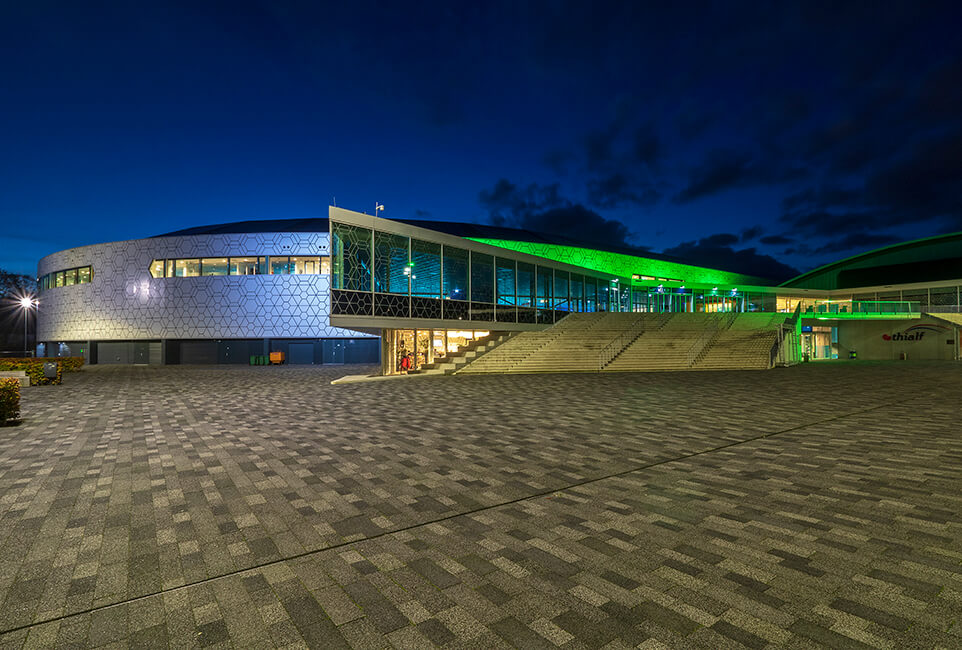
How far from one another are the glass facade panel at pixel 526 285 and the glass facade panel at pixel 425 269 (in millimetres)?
7591

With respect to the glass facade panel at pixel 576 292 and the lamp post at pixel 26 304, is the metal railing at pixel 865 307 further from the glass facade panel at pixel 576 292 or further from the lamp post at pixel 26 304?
the lamp post at pixel 26 304

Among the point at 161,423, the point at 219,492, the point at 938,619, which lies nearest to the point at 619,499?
the point at 938,619

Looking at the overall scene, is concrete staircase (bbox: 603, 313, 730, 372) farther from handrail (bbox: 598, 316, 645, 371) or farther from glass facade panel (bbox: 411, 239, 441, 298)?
glass facade panel (bbox: 411, 239, 441, 298)

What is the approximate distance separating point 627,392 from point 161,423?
44.7ft

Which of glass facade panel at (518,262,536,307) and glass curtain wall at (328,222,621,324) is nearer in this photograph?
glass curtain wall at (328,222,621,324)

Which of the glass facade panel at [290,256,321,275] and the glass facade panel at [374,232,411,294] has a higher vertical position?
the glass facade panel at [290,256,321,275]

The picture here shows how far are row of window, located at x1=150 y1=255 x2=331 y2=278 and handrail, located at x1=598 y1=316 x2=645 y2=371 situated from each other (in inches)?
1055

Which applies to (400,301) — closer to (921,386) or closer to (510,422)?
(510,422)

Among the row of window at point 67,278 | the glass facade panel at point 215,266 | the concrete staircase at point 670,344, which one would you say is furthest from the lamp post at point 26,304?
the concrete staircase at point 670,344

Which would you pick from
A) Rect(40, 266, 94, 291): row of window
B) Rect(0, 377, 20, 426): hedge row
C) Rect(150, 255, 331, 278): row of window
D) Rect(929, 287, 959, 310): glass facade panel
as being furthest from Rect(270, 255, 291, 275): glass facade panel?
Rect(929, 287, 959, 310): glass facade panel

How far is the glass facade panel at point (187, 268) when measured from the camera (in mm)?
43688

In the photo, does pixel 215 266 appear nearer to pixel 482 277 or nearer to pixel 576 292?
pixel 482 277

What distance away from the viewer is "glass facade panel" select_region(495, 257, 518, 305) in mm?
30828

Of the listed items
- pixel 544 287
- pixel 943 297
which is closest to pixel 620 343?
pixel 544 287
